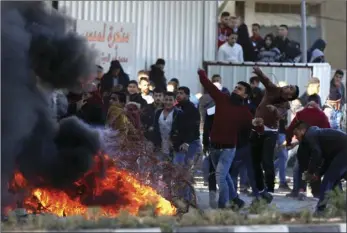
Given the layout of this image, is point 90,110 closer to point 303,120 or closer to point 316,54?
point 303,120

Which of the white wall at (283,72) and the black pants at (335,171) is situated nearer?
the black pants at (335,171)

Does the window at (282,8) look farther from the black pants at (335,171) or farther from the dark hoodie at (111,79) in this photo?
the black pants at (335,171)

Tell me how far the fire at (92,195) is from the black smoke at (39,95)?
0.10 metres

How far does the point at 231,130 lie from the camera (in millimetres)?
9617

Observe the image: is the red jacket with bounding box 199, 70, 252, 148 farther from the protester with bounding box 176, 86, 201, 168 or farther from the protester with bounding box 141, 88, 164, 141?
the protester with bounding box 141, 88, 164, 141

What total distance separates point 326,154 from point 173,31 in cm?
708

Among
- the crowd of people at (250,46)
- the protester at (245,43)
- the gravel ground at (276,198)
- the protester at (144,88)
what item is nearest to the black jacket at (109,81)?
the protester at (144,88)

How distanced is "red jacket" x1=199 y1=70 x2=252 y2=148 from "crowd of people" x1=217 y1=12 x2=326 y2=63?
553 cm

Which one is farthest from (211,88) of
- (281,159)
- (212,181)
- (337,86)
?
(337,86)

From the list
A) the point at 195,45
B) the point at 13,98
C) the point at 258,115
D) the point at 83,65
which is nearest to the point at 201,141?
the point at 258,115

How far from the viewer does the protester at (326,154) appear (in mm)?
8938

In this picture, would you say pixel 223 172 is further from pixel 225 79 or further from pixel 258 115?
pixel 225 79

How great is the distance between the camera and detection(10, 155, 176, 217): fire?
8383 millimetres

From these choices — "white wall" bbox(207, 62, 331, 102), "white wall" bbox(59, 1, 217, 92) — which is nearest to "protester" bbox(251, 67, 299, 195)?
"white wall" bbox(207, 62, 331, 102)
